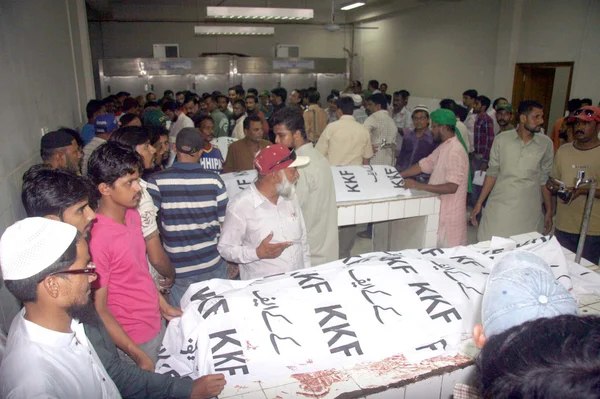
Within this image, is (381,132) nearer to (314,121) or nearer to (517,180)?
(314,121)

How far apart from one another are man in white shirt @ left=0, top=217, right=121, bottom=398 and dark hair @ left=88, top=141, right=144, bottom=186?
604 millimetres

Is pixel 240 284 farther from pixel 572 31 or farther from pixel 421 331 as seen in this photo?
pixel 572 31

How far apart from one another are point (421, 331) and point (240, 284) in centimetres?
88

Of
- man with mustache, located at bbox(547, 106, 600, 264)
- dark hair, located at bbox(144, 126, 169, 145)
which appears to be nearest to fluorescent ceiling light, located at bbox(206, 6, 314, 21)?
dark hair, located at bbox(144, 126, 169, 145)


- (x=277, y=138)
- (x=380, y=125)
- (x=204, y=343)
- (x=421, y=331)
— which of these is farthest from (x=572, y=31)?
(x=204, y=343)

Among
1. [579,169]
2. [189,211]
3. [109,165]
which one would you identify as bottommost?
[189,211]

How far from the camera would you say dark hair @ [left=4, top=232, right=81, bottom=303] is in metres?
1.10

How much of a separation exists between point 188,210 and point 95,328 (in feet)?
3.68

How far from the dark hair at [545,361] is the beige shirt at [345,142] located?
12.4ft

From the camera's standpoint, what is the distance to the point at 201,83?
12.2 meters

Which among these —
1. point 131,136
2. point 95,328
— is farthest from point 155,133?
point 95,328

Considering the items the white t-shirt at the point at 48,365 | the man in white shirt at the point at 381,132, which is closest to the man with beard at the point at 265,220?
the white t-shirt at the point at 48,365

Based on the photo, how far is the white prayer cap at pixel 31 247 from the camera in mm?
1098

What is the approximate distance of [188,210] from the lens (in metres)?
2.47
